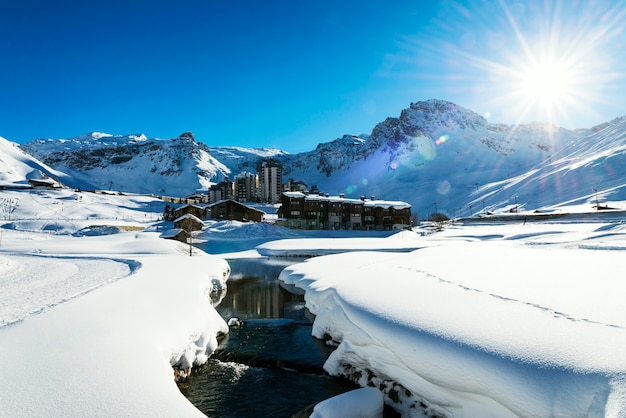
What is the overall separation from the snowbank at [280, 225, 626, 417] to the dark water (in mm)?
902

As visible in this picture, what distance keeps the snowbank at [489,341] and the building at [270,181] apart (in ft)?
422

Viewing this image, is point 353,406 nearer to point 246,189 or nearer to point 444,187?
point 246,189

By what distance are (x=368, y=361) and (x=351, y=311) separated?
1.80m

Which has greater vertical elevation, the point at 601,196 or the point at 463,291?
the point at 601,196

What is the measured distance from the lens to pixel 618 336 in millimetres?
6535

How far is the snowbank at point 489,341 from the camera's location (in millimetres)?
5496

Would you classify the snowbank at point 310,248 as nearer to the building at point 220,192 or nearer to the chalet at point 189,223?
the chalet at point 189,223

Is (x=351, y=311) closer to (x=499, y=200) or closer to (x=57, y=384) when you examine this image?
(x=57, y=384)

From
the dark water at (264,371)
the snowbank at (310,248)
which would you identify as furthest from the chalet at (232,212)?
the dark water at (264,371)

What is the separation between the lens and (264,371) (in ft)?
35.7

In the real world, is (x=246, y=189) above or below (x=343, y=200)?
above

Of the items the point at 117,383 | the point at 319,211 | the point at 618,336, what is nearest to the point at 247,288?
the point at 117,383

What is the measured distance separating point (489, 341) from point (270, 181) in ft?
448

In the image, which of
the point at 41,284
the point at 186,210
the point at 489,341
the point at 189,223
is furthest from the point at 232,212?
the point at 489,341
